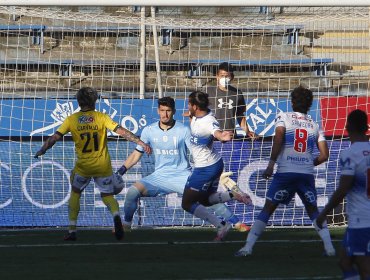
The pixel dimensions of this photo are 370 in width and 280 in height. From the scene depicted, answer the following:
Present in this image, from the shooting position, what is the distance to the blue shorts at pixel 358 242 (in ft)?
22.9

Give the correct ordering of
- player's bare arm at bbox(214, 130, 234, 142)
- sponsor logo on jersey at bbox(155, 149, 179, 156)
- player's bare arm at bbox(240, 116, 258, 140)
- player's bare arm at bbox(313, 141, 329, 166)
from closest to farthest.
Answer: player's bare arm at bbox(313, 141, 329, 166) → player's bare arm at bbox(214, 130, 234, 142) → sponsor logo on jersey at bbox(155, 149, 179, 156) → player's bare arm at bbox(240, 116, 258, 140)

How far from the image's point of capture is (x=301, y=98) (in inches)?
404

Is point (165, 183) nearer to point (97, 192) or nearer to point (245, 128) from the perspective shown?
point (245, 128)

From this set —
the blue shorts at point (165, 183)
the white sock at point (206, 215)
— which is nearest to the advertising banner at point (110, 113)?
the blue shorts at point (165, 183)

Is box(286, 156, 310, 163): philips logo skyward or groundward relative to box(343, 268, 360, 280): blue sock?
skyward

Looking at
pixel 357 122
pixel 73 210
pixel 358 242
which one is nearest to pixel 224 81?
pixel 73 210

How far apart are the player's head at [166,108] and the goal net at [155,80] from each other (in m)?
1.96

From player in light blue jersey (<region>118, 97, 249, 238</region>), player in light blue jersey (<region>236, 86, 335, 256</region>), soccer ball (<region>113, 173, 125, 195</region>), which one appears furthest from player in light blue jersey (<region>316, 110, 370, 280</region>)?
player in light blue jersey (<region>118, 97, 249, 238</region>)

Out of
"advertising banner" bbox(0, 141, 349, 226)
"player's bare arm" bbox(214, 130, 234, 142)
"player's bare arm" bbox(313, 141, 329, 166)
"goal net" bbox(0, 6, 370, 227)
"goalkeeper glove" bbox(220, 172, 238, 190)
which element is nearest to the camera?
"player's bare arm" bbox(313, 141, 329, 166)

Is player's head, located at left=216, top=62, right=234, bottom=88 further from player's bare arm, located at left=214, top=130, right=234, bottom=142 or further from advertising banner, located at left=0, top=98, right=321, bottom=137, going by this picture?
player's bare arm, located at left=214, top=130, right=234, bottom=142

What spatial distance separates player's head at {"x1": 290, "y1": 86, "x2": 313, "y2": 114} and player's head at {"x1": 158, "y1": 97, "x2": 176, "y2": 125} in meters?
2.93

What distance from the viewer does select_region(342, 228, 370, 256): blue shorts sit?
696cm

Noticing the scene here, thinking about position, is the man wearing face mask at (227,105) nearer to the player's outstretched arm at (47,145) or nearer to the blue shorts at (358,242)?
the player's outstretched arm at (47,145)

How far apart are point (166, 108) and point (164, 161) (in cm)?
72
